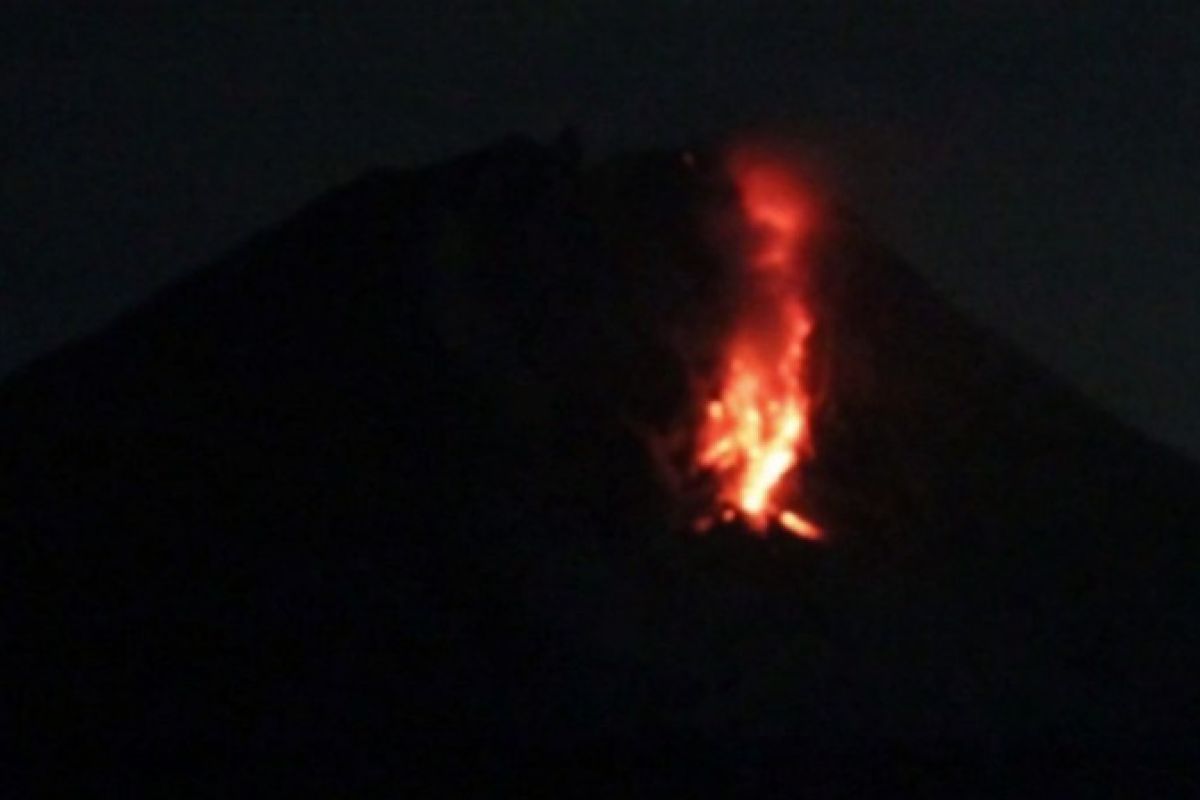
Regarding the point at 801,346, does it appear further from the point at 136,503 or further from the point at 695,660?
the point at 136,503

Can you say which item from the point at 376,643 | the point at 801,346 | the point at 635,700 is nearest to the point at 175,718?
the point at 376,643

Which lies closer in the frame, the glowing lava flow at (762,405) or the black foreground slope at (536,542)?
the black foreground slope at (536,542)

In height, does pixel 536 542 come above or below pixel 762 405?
below

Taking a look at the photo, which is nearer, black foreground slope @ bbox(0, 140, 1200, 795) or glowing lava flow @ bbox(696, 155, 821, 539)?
black foreground slope @ bbox(0, 140, 1200, 795)
